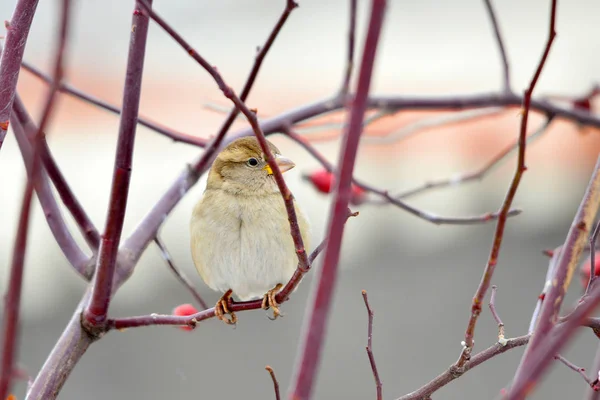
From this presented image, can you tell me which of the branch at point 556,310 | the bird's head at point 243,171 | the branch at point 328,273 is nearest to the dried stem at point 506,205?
the branch at point 556,310

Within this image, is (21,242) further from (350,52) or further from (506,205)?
(350,52)

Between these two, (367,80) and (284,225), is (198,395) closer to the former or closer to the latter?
(284,225)

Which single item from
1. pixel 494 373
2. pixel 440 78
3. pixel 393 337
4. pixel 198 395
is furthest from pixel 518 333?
pixel 440 78

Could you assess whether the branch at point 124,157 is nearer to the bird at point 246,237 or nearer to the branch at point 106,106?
the branch at point 106,106

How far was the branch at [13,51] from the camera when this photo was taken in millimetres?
879

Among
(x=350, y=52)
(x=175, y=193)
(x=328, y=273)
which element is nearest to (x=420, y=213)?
(x=350, y=52)

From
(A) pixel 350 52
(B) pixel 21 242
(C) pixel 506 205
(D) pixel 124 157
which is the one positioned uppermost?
(A) pixel 350 52

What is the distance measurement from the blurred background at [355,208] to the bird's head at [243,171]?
0.51 feet

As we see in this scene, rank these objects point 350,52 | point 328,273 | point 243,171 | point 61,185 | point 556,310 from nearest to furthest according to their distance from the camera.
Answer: point 328,273
point 556,310
point 61,185
point 350,52
point 243,171

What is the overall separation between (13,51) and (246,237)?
867mm

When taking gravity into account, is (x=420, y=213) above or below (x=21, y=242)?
above

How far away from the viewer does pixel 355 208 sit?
218 cm

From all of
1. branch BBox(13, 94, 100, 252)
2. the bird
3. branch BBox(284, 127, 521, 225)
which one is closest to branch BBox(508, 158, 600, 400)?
branch BBox(284, 127, 521, 225)

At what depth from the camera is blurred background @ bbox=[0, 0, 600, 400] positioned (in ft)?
10.8
